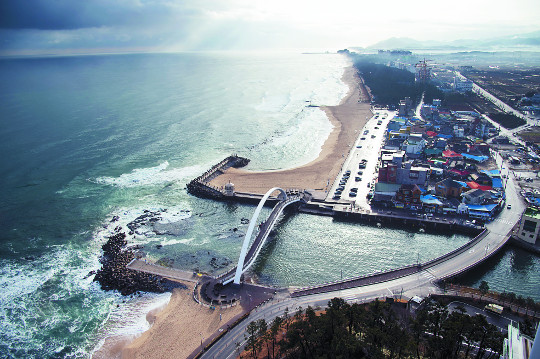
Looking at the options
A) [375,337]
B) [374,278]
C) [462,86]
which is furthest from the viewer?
[462,86]

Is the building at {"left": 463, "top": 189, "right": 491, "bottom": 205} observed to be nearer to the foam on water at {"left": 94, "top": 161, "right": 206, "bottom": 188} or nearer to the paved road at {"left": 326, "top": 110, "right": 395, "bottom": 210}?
the paved road at {"left": 326, "top": 110, "right": 395, "bottom": 210}

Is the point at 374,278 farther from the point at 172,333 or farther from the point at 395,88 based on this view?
the point at 395,88

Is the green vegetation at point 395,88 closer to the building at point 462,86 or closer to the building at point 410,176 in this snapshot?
the building at point 462,86

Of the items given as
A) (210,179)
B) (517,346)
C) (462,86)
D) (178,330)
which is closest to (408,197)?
(210,179)

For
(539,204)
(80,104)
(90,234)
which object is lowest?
(90,234)

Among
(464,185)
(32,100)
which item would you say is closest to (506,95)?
(464,185)

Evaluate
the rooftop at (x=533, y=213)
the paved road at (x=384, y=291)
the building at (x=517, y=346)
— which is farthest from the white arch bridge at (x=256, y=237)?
the rooftop at (x=533, y=213)

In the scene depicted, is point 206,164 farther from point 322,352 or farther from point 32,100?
point 32,100
